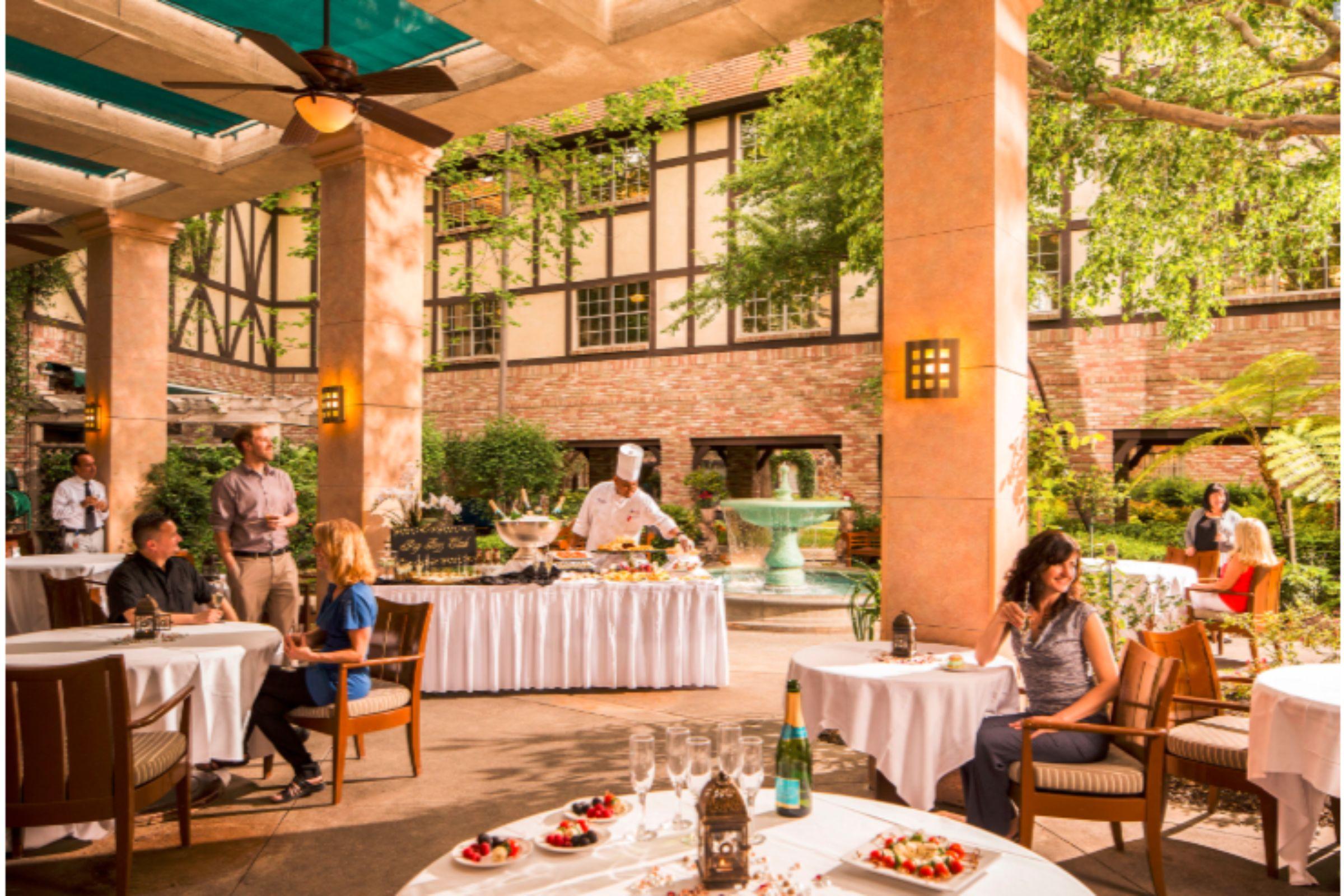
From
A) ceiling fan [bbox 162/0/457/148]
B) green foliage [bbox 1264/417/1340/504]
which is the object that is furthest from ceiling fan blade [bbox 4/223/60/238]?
green foliage [bbox 1264/417/1340/504]

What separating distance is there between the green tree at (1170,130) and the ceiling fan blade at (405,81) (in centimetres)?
409

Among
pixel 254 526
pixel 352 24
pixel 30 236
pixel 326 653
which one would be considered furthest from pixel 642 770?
pixel 30 236

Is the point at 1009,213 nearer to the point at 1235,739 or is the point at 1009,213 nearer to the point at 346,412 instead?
the point at 1235,739

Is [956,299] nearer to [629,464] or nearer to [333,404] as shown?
[629,464]

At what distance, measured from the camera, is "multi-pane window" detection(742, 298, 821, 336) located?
53.9 ft

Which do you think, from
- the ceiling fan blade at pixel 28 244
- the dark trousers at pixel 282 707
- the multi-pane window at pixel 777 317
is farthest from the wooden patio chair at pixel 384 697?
the multi-pane window at pixel 777 317

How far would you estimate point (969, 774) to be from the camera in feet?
12.7

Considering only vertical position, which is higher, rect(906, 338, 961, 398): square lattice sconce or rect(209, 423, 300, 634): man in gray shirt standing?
rect(906, 338, 961, 398): square lattice sconce

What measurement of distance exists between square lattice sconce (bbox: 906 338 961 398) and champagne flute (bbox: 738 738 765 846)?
10.6 ft

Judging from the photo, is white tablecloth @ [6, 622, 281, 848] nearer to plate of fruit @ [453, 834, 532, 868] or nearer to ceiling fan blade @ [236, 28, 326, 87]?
plate of fruit @ [453, 834, 532, 868]

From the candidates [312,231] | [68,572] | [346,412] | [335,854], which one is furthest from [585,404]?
[335,854]

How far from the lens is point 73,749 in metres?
3.46

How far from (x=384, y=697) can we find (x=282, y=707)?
→ 50 centimetres

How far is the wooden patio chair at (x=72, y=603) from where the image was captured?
5.57 m
